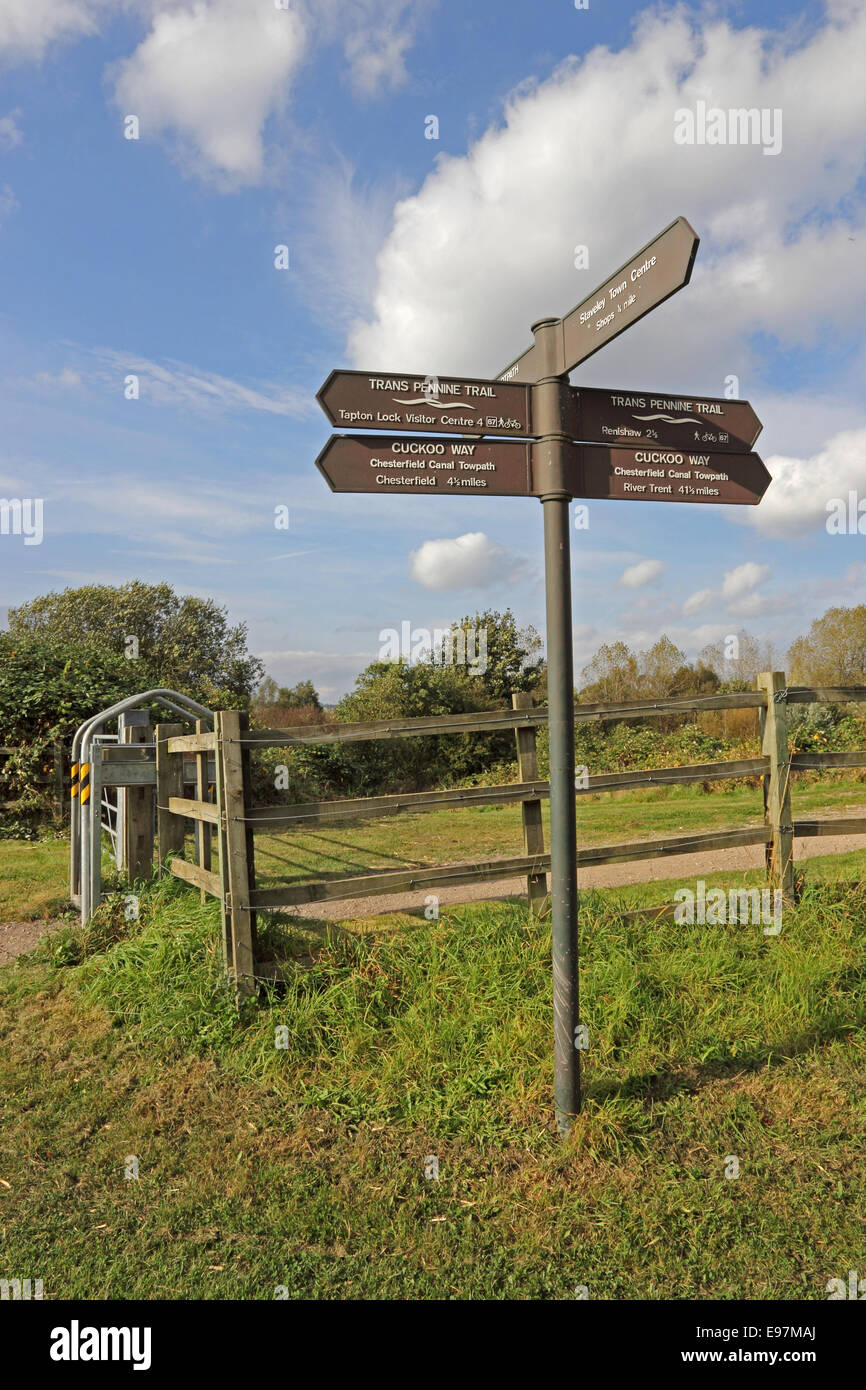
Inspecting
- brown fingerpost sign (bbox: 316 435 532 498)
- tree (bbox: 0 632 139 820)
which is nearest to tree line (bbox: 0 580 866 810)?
tree (bbox: 0 632 139 820)

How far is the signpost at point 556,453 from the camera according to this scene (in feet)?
11.6

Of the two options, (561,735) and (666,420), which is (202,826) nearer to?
(561,735)

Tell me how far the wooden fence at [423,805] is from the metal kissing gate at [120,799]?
1.32ft

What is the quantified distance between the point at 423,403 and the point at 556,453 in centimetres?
60

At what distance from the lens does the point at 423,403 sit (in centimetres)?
363

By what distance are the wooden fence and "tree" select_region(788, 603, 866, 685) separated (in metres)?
21.6

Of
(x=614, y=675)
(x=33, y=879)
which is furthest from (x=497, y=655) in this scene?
(x=33, y=879)

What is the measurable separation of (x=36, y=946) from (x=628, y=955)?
14.9 ft

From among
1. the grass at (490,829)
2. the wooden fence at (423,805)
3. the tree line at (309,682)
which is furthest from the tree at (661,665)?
the wooden fence at (423,805)

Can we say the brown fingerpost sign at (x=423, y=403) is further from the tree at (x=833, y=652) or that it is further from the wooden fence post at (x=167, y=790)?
the tree at (x=833, y=652)

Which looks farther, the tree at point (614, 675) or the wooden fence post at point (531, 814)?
the tree at point (614, 675)

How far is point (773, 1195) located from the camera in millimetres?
3316
